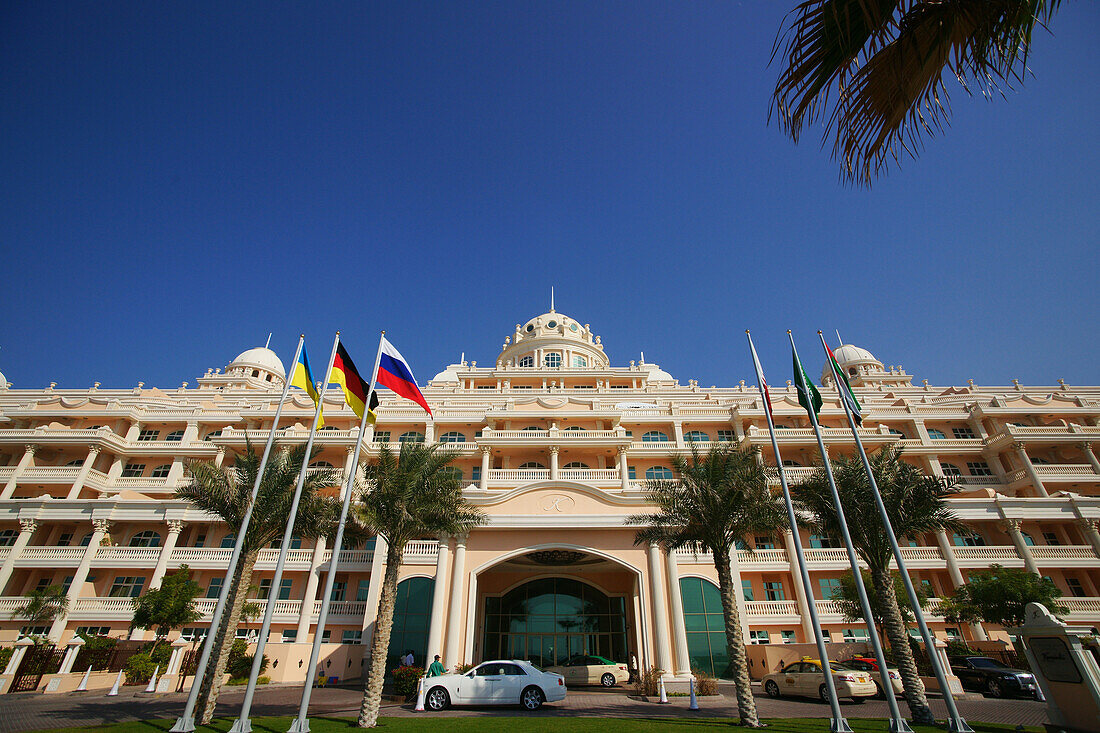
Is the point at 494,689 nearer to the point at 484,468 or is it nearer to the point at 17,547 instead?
the point at 484,468

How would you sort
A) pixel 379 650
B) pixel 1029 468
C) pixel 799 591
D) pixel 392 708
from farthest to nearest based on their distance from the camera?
pixel 1029 468, pixel 799 591, pixel 392 708, pixel 379 650

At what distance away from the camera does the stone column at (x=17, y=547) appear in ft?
103

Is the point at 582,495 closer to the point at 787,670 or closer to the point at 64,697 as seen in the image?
the point at 787,670

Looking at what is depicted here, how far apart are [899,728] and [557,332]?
5010cm

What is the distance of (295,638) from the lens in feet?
97.2

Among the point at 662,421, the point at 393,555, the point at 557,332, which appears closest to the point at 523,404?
the point at 662,421

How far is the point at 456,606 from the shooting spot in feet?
69.9

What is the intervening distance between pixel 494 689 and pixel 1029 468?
39852mm

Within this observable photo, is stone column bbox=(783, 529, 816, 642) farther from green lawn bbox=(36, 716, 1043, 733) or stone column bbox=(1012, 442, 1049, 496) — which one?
stone column bbox=(1012, 442, 1049, 496)

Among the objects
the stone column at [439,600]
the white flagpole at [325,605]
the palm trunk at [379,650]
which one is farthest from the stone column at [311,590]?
the white flagpole at [325,605]

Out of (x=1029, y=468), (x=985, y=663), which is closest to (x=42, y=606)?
(x=985, y=663)

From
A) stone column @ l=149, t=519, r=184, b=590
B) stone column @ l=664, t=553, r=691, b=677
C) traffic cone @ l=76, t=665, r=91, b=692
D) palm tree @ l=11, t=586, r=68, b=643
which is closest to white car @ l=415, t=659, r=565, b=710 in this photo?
stone column @ l=664, t=553, r=691, b=677

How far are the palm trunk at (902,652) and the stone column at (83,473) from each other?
46.0 meters

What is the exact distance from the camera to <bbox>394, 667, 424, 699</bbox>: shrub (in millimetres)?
20312
